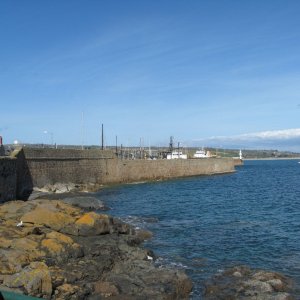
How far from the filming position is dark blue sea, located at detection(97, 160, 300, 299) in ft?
61.9

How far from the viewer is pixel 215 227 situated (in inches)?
1069

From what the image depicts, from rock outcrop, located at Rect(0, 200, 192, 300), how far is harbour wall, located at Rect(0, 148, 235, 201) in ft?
42.5

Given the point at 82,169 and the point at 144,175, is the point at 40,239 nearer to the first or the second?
the point at 82,169

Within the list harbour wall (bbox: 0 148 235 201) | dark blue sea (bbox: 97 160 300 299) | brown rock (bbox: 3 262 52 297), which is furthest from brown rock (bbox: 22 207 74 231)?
harbour wall (bbox: 0 148 235 201)

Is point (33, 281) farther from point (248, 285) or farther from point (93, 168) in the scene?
point (93, 168)

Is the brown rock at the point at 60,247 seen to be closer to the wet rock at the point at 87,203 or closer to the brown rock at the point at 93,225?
the brown rock at the point at 93,225

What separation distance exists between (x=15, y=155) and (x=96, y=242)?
20595mm

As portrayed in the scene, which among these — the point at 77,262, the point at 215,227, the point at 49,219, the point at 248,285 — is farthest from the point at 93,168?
the point at 248,285

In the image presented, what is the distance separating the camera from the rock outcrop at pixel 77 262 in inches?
533

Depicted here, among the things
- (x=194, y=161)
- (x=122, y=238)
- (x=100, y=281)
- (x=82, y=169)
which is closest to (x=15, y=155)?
(x=82, y=169)

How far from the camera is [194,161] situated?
74125 millimetres

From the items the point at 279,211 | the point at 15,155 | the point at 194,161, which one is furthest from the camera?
the point at 194,161

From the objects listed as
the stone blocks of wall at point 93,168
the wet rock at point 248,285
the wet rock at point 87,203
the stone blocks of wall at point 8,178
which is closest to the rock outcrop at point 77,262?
the wet rock at point 248,285

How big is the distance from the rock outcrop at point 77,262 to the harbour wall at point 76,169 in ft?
42.5
